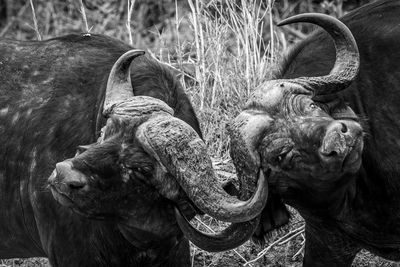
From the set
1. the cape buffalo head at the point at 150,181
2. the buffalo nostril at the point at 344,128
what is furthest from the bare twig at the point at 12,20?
the buffalo nostril at the point at 344,128

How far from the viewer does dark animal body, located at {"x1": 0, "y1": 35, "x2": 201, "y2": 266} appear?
5699mm

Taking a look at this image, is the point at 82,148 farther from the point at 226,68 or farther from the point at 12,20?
the point at 12,20

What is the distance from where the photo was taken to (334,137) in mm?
5328

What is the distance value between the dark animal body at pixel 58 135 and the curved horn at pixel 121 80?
0.60ft

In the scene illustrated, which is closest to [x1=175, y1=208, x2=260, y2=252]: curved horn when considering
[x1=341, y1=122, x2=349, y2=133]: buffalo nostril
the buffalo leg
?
[x1=341, y1=122, x2=349, y2=133]: buffalo nostril

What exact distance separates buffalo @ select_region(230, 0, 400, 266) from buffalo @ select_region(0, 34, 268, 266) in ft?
0.92

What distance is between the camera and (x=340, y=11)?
11867mm

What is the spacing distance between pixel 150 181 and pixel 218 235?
1.35 ft

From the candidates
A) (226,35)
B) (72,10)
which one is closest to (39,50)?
(226,35)

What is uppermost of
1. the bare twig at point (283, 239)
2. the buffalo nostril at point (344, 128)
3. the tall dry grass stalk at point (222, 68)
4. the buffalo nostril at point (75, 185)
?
the buffalo nostril at point (344, 128)

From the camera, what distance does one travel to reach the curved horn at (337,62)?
5.59m

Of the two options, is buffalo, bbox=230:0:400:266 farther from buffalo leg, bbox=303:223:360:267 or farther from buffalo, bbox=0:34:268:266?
buffalo, bbox=0:34:268:266

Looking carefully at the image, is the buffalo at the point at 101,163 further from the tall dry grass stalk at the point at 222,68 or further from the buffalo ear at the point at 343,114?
the tall dry grass stalk at the point at 222,68

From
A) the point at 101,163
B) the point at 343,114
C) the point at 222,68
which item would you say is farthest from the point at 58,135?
the point at 222,68
